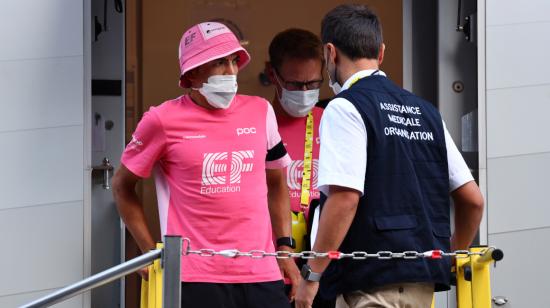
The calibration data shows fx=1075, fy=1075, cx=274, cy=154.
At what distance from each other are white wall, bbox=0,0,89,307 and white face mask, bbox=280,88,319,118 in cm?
88

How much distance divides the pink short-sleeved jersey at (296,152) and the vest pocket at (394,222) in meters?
1.30

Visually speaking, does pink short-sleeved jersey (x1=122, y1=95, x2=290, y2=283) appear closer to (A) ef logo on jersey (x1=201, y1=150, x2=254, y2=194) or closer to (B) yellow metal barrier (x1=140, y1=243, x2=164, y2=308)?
(A) ef logo on jersey (x1=201, y1=150, x2=254, y2=194)

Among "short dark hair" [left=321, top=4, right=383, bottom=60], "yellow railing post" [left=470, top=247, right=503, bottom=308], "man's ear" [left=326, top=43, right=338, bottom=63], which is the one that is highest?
"short dark hair" [left=321, top=4, right=383, bottom=60]

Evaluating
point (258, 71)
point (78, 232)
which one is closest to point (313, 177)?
point (78, 232)

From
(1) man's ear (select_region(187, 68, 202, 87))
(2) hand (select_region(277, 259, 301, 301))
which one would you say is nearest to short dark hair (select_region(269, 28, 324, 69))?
(1) man's ear (select_region(187, 68, 202, 87))

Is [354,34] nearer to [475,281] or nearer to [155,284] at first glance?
[475,281]

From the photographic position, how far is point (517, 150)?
477 centimetres

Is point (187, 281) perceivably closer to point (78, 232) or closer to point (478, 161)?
point (78, 232)

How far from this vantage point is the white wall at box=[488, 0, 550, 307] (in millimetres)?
4746

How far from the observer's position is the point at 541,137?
4.80 metres

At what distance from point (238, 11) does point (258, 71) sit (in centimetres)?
38

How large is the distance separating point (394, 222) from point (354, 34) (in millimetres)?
639

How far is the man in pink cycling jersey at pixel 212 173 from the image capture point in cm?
382

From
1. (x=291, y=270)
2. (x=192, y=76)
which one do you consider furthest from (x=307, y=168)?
(x=192, y=76)
